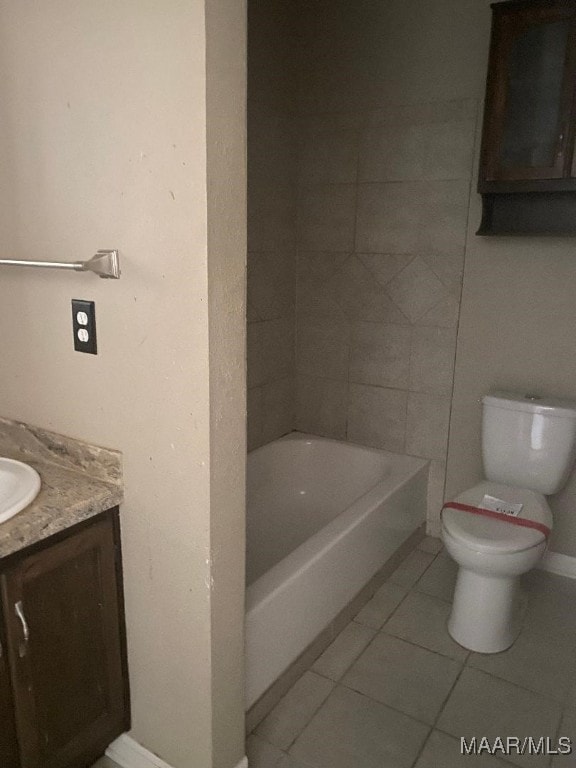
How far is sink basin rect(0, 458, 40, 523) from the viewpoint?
4.04 feet

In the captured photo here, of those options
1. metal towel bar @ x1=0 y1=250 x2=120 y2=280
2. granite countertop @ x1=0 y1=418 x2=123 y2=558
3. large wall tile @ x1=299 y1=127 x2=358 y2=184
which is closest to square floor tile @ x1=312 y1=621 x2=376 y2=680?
granite countertop @ x1=0 y1=418 x2=123 y2=558

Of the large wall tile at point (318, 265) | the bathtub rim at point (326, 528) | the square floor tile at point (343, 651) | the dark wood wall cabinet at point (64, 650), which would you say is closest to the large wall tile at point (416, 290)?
the large wall tile at point (318, 265)

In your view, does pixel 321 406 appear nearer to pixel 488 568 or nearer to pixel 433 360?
pixel 433 360

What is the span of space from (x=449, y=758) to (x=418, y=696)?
0.23m

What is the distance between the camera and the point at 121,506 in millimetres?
1436

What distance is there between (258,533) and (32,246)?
169 centimetres

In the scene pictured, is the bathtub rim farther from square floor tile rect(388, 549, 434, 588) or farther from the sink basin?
the sink basin

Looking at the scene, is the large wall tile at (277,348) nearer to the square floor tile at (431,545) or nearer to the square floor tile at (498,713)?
the square floor tile at (431,545)

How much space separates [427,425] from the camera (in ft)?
9.13

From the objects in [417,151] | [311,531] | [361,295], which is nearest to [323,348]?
[361,295]

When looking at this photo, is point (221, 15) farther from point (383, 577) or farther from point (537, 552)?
point (383, 577)

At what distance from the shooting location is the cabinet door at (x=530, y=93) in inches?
83.6

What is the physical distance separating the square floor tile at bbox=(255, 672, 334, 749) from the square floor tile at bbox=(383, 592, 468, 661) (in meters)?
0.39

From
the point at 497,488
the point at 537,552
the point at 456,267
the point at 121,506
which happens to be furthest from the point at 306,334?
the point at 121,506
